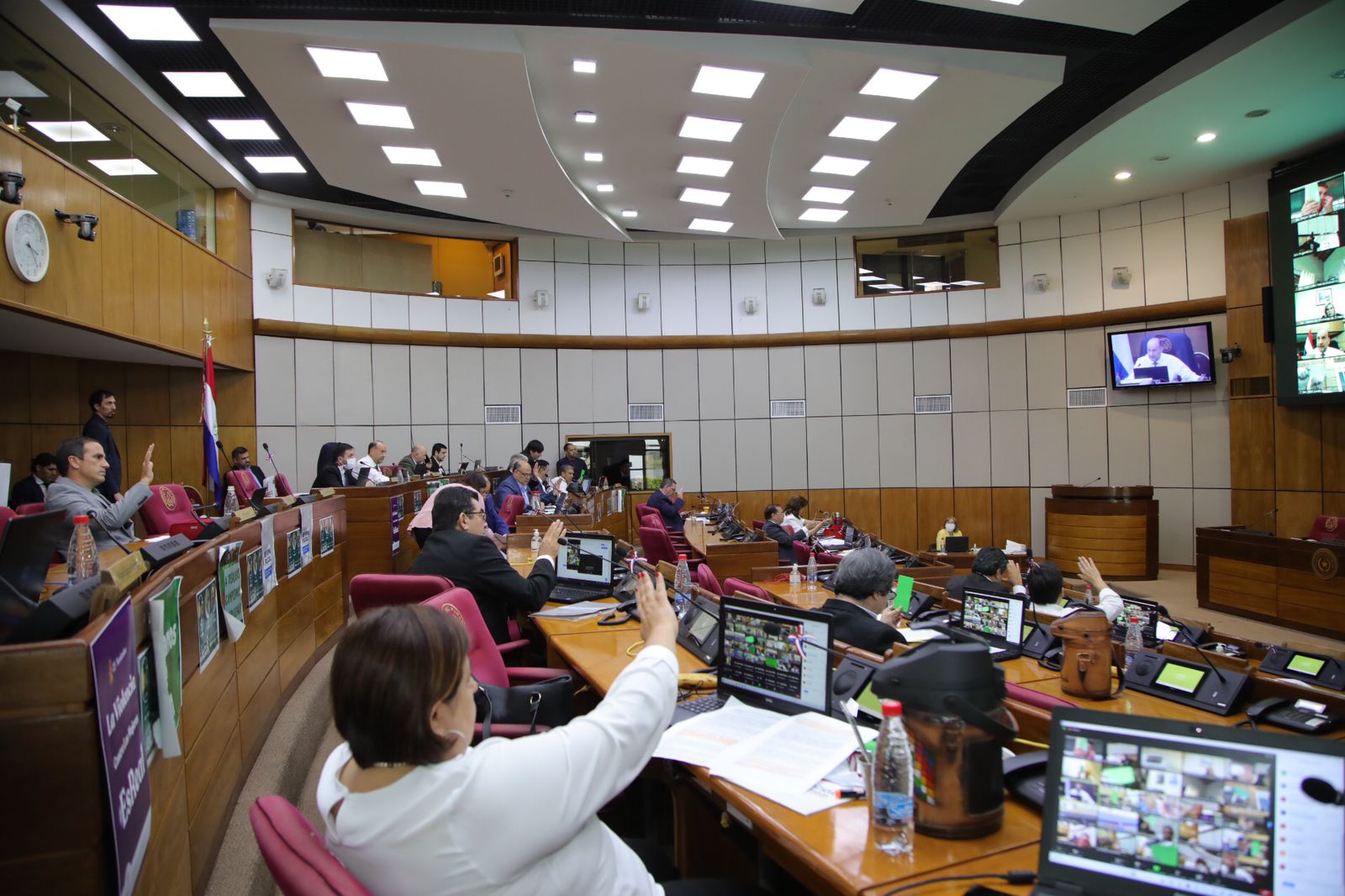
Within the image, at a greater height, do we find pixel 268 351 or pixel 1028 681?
pixel 268 351

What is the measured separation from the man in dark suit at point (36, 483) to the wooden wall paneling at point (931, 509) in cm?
1117

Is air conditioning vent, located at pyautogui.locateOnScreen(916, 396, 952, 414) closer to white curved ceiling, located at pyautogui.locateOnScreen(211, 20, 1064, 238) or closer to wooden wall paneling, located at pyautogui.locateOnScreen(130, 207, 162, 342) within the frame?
white curved ceiling, located at pyautogui.locateOnScreen(211, 20, 1064, 238)

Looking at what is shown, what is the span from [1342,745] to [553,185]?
362 inches

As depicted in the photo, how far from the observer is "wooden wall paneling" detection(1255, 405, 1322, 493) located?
9.34 meters

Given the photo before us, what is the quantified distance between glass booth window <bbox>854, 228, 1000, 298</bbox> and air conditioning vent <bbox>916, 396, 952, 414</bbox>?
1798mm

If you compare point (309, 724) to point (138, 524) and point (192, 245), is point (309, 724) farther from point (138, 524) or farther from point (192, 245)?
point (192, 245)

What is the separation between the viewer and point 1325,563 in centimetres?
732

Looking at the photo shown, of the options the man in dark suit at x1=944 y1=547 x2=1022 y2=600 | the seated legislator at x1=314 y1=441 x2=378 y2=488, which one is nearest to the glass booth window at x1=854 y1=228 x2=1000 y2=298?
the seated legislator at x1=314 y1=441 x2=378 y2=488

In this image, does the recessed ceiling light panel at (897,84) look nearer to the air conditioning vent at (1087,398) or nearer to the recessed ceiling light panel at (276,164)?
the air conditioning vent at (1087,398)

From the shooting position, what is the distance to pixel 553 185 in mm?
9227

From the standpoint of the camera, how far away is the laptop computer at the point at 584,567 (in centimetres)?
464

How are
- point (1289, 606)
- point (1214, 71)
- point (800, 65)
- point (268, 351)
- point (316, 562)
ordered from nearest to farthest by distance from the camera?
1. point (316, 562)
2. point (800, 65)
3. point (1214, 71)
4. point (1289, 606)
5. point (268, 351)

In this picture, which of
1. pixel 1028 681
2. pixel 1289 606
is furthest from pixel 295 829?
pixel 1289 606

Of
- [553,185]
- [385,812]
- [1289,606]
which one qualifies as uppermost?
[553,185]
